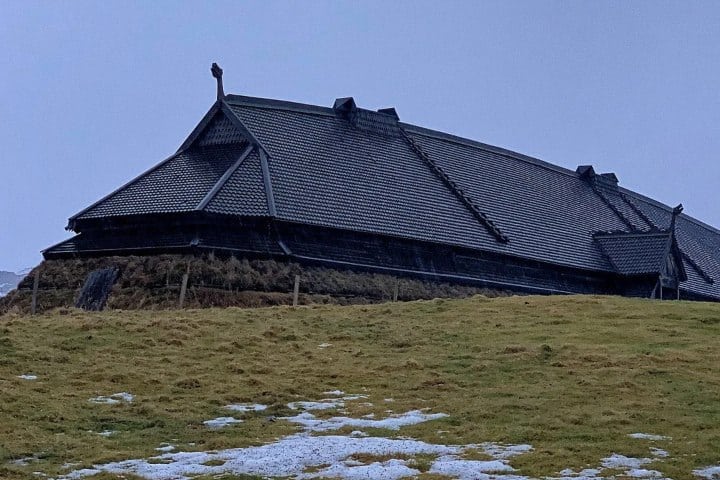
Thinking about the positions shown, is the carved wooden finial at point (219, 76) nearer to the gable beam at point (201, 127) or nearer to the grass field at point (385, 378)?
the gable beam at point (201, 127)

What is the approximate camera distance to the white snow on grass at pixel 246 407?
18812 mm

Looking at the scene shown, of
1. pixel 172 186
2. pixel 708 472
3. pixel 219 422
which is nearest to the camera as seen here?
pixel 708 472

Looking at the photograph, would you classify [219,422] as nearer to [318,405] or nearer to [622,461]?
[318,405]

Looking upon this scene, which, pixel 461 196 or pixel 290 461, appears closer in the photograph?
pixel 290 461

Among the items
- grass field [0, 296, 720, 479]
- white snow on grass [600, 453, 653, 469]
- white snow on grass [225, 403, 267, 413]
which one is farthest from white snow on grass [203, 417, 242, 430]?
white snow on grass [600, 453, 653, 469]

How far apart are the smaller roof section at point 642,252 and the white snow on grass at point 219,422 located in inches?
1302

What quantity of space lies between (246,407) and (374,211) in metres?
21.5

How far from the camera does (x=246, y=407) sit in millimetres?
19047

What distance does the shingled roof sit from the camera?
37.4 metres

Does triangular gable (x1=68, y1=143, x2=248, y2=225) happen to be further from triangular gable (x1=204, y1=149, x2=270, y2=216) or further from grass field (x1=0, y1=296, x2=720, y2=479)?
grass field (x1=0, y1=296, x2=720, y2=479)

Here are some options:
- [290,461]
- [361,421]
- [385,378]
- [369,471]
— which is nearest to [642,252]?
[385,378]

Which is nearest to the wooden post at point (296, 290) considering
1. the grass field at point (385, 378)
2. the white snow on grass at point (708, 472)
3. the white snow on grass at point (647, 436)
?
the grass field at point (385, 378)

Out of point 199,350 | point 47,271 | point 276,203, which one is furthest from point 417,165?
point 199,350

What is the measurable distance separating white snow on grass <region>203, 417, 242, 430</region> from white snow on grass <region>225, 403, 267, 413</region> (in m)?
0.61
